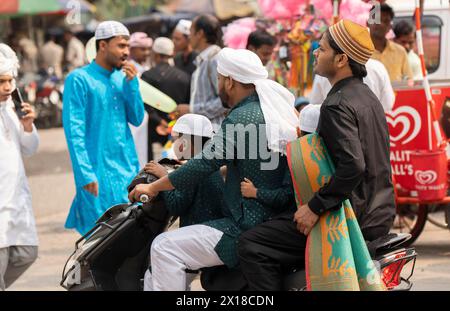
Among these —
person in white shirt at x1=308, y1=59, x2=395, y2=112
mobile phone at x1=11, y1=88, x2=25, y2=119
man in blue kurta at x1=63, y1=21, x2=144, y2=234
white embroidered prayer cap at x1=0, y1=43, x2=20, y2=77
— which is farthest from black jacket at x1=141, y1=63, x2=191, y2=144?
white embroidered prayer cap at x1=0, y1=43, x2=20, y2=77

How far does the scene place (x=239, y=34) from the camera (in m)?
9.62

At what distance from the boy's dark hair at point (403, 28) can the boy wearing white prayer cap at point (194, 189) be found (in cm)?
531

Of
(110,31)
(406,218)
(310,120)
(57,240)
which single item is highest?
(110,31)

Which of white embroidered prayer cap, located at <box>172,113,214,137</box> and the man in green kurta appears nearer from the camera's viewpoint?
the man in green kurta

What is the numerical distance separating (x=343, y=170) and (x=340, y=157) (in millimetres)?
65

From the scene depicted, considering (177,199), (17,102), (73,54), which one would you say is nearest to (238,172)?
(177,199)

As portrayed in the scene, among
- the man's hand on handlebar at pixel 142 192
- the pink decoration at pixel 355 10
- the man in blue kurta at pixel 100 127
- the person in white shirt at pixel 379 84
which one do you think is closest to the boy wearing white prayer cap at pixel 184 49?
the pink decoration at pixel 355 10

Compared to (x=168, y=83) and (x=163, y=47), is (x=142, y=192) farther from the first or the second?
(x=163, y=47)

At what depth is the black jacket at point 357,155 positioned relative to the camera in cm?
456

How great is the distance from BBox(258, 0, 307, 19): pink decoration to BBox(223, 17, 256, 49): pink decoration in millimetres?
314

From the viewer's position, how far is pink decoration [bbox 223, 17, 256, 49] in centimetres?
959

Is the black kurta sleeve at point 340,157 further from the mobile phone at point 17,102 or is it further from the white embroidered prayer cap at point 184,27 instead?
the white embroidered prayer cap at point 184,27

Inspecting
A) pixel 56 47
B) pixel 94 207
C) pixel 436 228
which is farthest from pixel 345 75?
pixel 56 47

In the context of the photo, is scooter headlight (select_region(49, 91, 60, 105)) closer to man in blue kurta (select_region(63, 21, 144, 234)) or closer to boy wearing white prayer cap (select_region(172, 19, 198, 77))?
boy wearing white prayer cap (select_region(172, 19, 198, 77))
